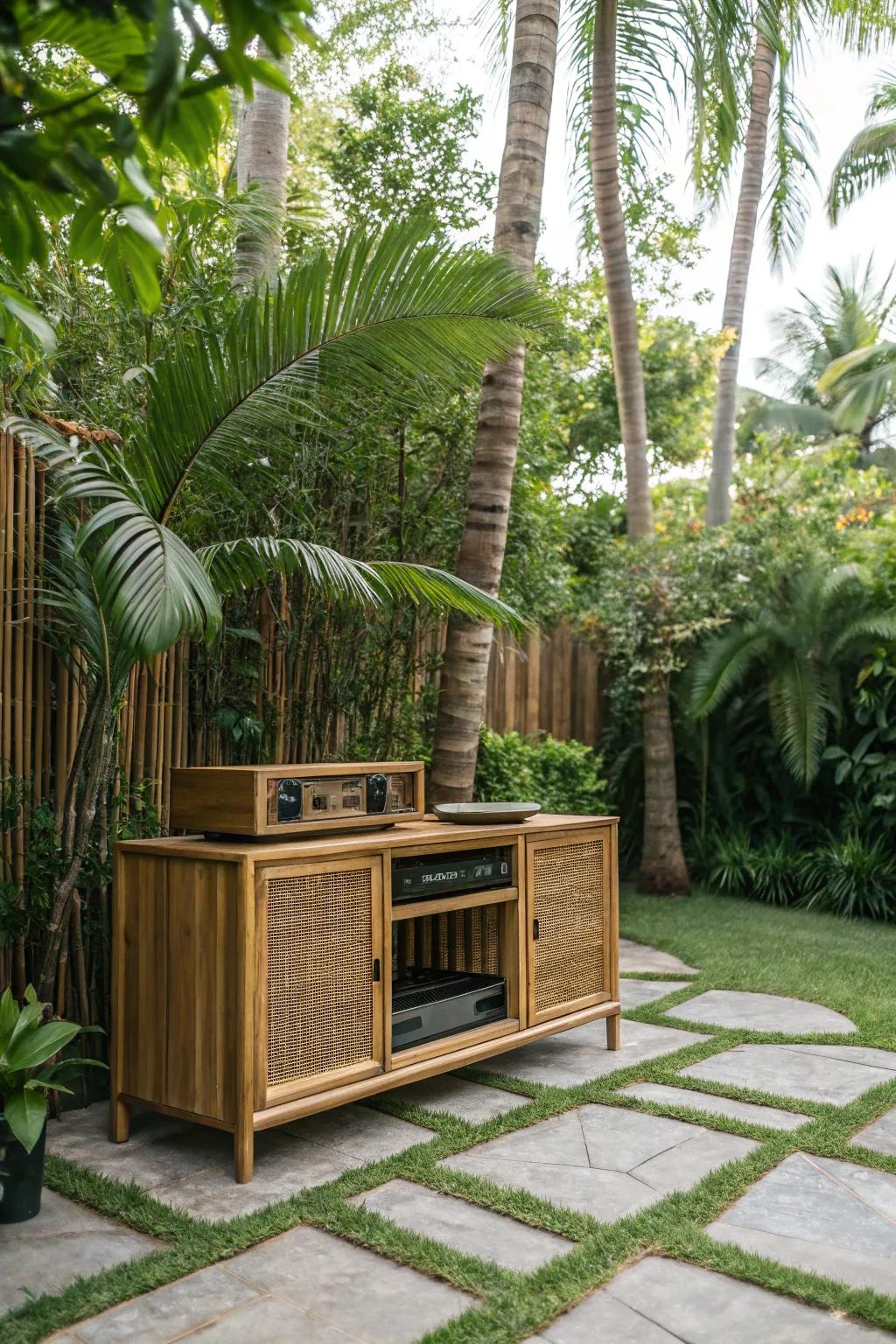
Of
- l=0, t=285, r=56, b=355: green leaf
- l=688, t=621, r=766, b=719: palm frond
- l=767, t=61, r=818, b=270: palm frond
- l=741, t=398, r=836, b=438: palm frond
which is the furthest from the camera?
l=741, t=398, r=836, b=438: palm frond

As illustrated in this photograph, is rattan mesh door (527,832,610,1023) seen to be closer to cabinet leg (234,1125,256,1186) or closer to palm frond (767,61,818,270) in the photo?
cabinet leg (234,1125,256,1186)

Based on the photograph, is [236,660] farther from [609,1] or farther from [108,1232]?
[609,1]

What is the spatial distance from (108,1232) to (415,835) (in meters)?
1.23

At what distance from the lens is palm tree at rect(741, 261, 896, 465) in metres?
16.4

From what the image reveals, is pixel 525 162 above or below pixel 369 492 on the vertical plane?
above

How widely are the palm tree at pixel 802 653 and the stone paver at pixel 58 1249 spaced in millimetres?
4841

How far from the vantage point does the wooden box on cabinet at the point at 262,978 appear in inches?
104

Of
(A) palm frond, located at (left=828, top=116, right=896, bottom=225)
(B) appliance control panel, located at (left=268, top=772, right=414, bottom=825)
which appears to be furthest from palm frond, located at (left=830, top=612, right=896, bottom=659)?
(A) palm frond, located at (left=828, top=116, right=896, bottom=225)

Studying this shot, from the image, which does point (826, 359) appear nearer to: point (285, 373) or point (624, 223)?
point (624, 223)

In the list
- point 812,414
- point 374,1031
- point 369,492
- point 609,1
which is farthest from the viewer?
point 812,414

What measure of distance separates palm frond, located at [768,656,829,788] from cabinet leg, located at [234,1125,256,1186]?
176 inches

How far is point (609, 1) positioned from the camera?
19.6 ft

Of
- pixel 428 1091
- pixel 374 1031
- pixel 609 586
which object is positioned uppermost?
pixel 609 586

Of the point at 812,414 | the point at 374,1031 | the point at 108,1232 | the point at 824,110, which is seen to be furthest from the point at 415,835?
the point at 812,414
